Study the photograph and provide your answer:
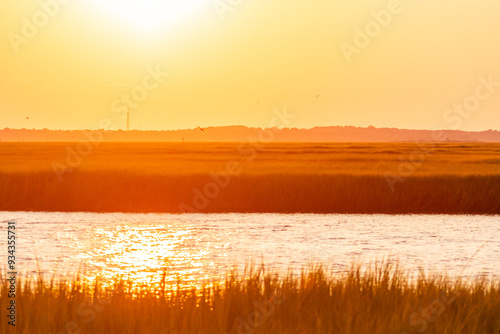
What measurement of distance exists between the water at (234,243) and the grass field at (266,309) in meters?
3.40

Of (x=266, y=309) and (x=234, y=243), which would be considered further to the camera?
(x=234, y=243)

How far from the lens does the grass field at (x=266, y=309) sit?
10.0 m

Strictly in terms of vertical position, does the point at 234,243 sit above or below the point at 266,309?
above

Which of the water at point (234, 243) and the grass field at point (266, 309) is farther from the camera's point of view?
the water at point (234, 243)

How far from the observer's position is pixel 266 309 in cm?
1084

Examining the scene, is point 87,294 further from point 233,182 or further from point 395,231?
point 233,182

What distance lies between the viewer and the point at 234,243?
23.7 meters

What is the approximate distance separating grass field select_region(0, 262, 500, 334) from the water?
3.40 meters

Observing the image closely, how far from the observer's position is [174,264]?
63.7 ft

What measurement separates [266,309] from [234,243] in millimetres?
12833

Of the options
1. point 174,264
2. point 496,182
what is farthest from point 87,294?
point 496,182

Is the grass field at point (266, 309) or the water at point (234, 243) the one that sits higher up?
the water at point (234, 243)

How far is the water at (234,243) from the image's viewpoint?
60.8ft

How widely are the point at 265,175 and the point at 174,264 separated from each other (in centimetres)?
1771
